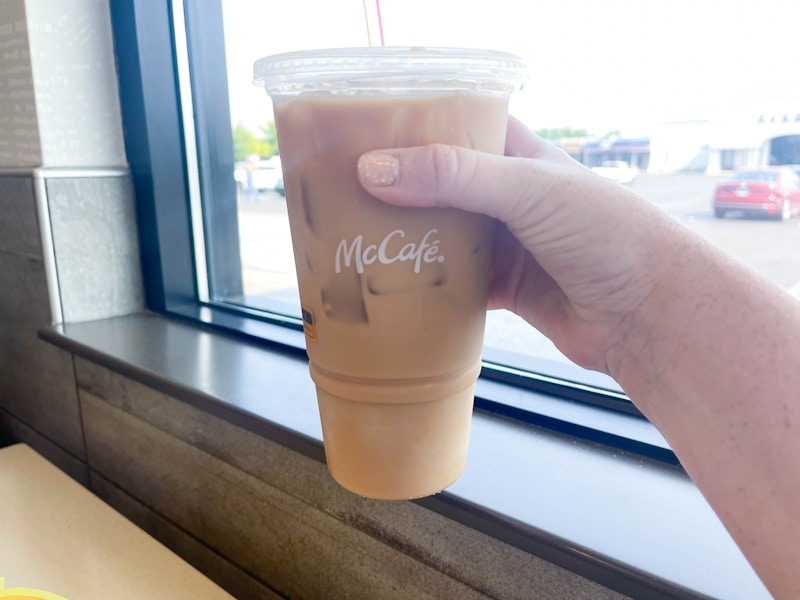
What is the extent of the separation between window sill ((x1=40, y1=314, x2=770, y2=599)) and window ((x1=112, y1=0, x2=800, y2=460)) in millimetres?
90

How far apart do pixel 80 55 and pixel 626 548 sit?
1.47 metres

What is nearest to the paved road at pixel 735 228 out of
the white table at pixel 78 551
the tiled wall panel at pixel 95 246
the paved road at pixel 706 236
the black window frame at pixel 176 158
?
the paved road at pixel 706 236

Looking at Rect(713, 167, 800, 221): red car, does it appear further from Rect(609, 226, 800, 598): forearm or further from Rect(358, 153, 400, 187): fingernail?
Rect(358, 153, 400, 187): fingernail

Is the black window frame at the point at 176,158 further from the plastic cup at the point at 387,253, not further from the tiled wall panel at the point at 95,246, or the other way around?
the plastic cup at the point at 387,253

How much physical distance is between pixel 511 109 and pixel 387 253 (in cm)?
37

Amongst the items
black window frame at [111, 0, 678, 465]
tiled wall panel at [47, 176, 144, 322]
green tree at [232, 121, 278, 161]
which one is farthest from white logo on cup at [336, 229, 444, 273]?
tiled wall panel at [47, 176, 144, 322]

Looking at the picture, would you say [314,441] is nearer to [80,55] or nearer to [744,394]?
[744,394]

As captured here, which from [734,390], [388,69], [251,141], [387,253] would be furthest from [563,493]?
[251,141]

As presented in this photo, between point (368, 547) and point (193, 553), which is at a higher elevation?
point (368, 547)

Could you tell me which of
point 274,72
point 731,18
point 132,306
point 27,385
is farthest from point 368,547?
point 27,385

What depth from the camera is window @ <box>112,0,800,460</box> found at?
82cm

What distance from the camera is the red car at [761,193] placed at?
2.55ft

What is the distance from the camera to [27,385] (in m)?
1.66

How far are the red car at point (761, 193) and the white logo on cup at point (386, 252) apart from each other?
54 cm
